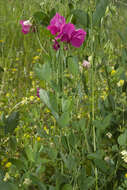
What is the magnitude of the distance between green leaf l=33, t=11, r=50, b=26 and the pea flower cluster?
0.13ft

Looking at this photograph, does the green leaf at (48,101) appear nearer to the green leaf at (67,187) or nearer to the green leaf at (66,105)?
the green leaf at (66,105)

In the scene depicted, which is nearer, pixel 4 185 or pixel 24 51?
pixel 4 185

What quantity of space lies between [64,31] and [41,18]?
105 mm

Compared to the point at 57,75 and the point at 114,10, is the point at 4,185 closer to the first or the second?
the point at 57,75

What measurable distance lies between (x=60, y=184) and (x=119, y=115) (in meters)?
0.43

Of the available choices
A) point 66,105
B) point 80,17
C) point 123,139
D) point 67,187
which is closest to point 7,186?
point 67,187

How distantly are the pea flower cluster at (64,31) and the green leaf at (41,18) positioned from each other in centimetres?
4

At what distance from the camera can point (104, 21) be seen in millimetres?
990

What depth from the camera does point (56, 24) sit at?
2.73 ft

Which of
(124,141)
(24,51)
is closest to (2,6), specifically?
(24,51)

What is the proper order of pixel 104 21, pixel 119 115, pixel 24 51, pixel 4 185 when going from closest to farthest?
pixel 4 185 < pixel 104 21 < pixel 119 115 < pixel 24 51

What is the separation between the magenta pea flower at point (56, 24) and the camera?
32.8 inches

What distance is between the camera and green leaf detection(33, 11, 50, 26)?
2.80 ft

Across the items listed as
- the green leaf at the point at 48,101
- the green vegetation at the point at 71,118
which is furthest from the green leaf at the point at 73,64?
the green leaf at the point at 48,101
